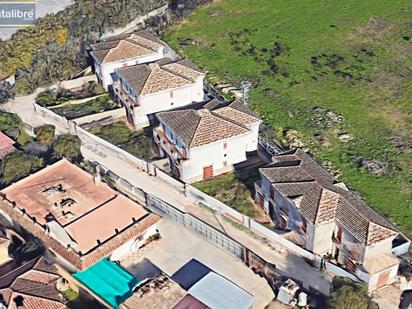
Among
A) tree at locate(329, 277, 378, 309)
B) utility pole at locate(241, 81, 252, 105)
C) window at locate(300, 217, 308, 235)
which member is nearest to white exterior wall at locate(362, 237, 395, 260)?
tree at locate(329, 277, 378, 309)

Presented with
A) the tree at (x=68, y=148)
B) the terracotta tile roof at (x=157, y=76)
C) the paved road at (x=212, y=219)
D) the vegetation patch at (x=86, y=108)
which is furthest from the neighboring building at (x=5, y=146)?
the terracotta tile roof at (x=157, y=76)

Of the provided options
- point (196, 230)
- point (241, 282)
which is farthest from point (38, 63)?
point (241, 282)

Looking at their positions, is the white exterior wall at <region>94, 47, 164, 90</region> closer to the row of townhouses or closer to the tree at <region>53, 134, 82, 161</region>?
the row of townhouses

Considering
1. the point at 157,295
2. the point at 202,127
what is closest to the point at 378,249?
the point at 157,295

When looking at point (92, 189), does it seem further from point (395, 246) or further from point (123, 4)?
point (123, 4)

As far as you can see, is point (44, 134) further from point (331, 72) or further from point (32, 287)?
point (331, 72)

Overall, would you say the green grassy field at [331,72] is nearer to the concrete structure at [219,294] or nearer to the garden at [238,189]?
the garden at [238,189]
